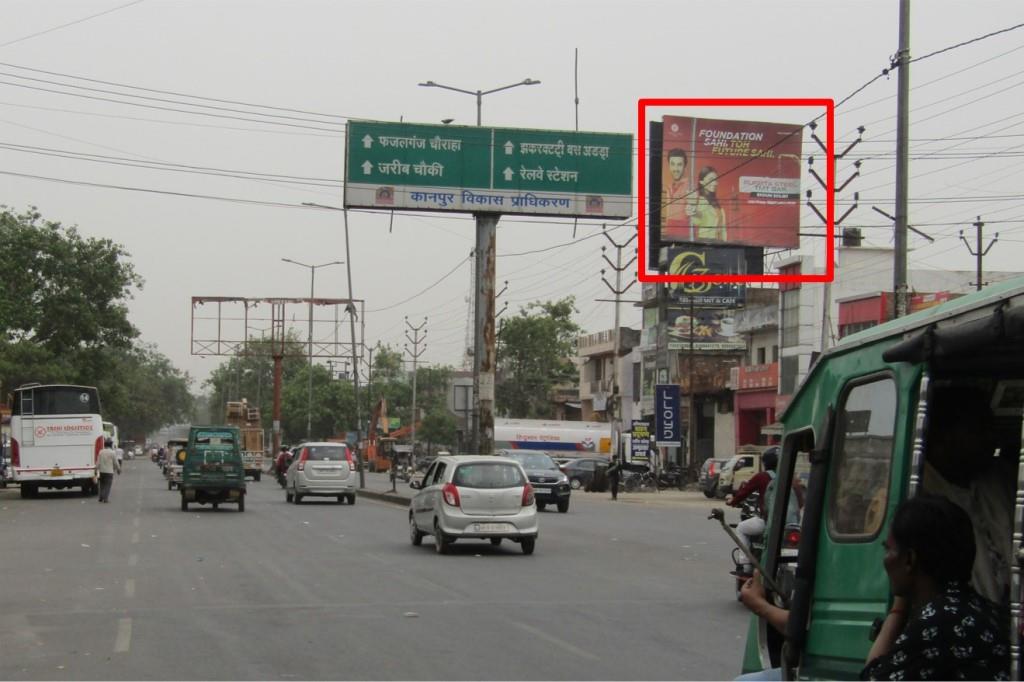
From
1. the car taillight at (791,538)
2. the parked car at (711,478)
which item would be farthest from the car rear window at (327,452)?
the car taillight at (791,538)

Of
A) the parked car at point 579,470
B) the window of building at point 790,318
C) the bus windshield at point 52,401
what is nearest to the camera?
the bus windshield at point 52,401

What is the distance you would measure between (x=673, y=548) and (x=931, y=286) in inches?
1461

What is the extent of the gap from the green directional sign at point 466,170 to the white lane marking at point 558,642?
28.5 meters

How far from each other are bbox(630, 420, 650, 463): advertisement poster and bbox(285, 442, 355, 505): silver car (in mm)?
20138

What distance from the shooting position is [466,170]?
134 feet

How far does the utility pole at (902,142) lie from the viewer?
21.2m

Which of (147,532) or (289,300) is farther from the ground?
(289,300)

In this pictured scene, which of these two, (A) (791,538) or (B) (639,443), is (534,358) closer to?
(B) (639,443)

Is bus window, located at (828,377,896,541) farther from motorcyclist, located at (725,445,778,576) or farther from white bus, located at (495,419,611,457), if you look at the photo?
white bus, located at (495,419,611,457)

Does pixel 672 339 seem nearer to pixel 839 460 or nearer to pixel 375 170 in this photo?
pixel 375 170

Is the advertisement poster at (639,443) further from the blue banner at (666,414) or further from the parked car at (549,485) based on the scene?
the parked car at (549,485)

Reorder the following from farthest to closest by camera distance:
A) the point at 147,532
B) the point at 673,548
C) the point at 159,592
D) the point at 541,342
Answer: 1. the point at 541,342
2. the point at 147,532
3. the point at 673,548
4. the point at 159,592

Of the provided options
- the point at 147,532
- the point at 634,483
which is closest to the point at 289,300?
the point at 634,483

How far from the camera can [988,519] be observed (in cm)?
496
